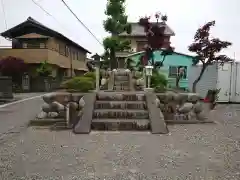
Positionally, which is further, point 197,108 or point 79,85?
point 79,85

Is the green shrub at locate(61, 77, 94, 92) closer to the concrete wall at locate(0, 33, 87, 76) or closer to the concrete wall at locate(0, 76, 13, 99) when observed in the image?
the concrete wall at locate(0, 76, 13, 99)

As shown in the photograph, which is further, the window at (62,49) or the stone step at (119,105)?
the window at (62,49)

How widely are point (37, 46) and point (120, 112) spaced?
60.9ft

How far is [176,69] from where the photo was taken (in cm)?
2089

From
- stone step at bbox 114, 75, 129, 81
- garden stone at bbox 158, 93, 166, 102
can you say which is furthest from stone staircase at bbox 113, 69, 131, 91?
garden stone at bbox 158, 93, 166, 102

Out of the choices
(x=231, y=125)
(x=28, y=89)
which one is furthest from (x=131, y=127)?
(x=28, y=89)

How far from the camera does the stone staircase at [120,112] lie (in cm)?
677

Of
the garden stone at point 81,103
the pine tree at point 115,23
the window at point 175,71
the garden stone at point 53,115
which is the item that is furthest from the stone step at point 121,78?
the window at point 175,71

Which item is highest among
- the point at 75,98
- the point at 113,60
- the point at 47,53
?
the point at 47,53

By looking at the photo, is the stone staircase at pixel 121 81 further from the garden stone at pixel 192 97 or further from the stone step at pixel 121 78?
the garden stone at pixel 192 97

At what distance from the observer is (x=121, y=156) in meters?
4.54

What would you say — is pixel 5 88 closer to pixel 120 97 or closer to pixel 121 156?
pixel 120 97

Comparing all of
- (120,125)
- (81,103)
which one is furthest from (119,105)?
(81,103)

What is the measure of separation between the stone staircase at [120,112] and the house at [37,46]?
51.0 ft
